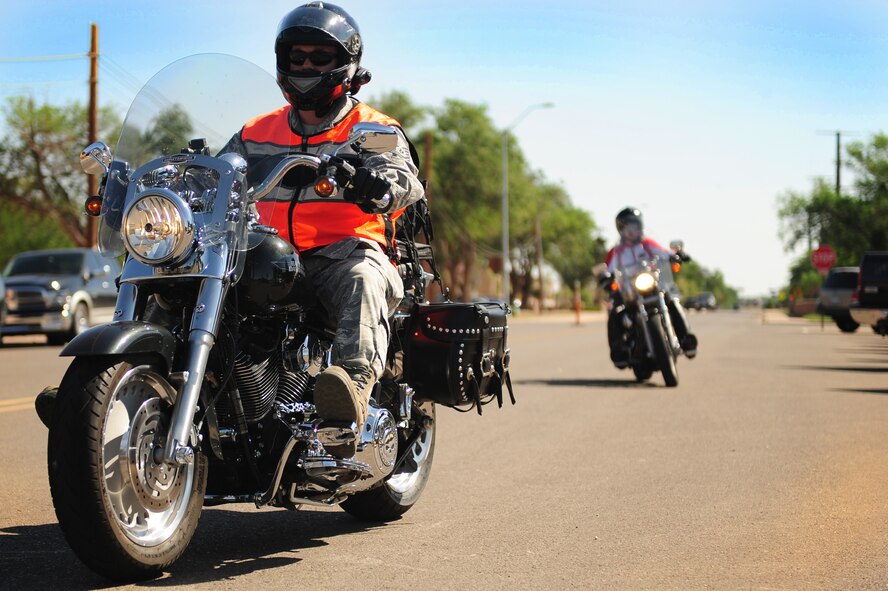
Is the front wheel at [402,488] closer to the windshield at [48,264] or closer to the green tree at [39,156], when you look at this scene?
the windshield at [48,264]

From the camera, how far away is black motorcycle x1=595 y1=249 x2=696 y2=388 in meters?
14.4

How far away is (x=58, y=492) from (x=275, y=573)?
41.3 inches

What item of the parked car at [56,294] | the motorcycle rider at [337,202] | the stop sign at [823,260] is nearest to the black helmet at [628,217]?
the parked car at [56,294]

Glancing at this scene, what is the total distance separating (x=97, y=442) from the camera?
402cm

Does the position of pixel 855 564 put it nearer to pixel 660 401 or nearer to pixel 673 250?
pixel 660 401

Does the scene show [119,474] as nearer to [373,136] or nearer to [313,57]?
[373,136]

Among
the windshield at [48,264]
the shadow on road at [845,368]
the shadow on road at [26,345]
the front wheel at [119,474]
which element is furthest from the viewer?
the windshield at [48,264]

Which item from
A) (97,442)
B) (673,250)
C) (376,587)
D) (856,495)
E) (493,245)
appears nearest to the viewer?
(97,442)

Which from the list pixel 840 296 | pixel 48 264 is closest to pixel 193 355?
pixel 48 264

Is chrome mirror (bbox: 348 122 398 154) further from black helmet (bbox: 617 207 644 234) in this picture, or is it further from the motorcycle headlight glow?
black helmet (bbox: 617 207 644 234)

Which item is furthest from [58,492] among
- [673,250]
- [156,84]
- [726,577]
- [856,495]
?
[673,250]

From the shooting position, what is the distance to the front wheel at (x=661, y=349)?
14.3 m

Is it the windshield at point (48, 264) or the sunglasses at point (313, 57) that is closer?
the sunglasses at point (313, 57)

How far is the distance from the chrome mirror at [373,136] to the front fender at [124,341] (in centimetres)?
100
